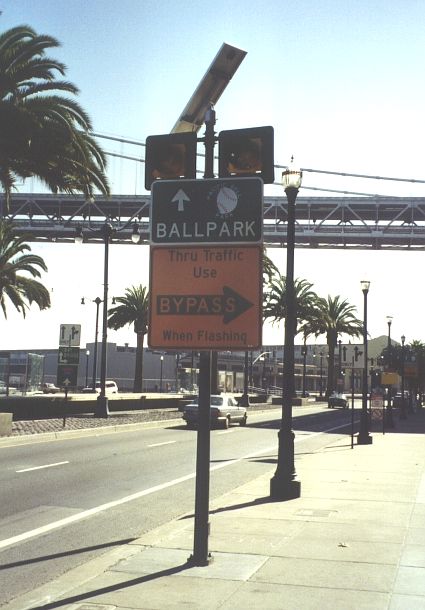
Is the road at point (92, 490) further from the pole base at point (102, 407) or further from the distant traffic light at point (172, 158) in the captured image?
the pole base at point (102, 407)

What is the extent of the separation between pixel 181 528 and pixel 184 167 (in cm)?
440

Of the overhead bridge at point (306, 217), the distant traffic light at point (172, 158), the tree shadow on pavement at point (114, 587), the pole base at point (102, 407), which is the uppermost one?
the overhead bridge at point (306, 217)

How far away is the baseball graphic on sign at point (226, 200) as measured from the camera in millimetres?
7090

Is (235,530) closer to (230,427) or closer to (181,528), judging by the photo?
(181,528)

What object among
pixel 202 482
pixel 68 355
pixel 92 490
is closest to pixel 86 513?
pixel 92 490

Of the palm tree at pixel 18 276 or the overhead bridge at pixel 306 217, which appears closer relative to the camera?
the palm tree at pixel 18 276

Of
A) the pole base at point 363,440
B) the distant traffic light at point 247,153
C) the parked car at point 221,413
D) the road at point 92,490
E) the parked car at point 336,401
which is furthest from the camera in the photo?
the parked car at point 336,401

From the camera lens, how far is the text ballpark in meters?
6.96

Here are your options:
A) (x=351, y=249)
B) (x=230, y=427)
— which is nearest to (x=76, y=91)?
(x=230, y=427)

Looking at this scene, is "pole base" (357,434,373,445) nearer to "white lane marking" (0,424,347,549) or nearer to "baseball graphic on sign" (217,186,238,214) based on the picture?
"white lane marking" (0,424,347,549)

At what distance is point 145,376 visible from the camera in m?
126

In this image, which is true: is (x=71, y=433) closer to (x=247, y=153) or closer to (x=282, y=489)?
(x=282, y=489)

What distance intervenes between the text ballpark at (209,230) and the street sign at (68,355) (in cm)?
1720

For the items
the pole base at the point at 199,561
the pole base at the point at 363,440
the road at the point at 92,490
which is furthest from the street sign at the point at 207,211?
the pole base at the point at 363,440
